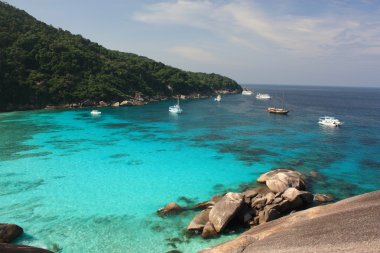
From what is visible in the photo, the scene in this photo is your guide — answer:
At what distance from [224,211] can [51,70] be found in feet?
321

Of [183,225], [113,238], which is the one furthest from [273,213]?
[113,238]

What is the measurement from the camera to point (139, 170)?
123 ft

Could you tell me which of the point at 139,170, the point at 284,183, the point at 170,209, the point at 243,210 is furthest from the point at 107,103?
the point at 243,210

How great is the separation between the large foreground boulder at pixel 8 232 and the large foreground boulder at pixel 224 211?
1379 cm

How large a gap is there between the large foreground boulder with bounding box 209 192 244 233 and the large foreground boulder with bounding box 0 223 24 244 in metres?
13.8

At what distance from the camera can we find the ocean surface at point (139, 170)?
22.4 m

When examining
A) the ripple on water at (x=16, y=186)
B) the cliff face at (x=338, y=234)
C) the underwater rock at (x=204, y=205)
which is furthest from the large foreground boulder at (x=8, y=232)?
the cliff face at (x=338, y=234)

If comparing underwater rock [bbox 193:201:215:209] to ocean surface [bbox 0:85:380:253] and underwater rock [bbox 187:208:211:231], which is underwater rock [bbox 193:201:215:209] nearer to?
ocean surface [bbox 0:85:380:253]

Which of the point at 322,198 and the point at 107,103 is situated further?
the point at 107,103

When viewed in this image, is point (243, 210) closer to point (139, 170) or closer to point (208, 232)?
point (208, 232)

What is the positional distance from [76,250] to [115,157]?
23.9 m

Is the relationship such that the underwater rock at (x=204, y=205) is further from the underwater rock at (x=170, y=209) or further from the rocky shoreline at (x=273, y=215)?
the underwater rock at (x=170, y=209)

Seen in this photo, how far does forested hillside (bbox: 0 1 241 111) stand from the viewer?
9031cm

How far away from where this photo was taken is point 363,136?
62.9 m
